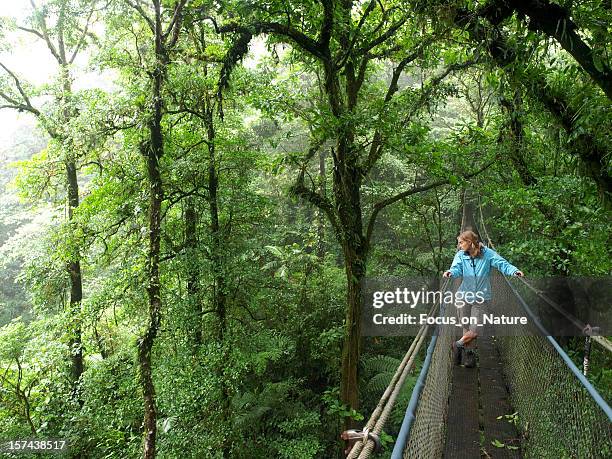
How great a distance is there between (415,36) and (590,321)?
398 cm

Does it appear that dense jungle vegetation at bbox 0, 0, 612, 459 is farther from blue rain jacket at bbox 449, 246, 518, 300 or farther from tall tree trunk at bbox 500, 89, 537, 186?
blue rain jacket at bbox 449, 246, 518, 300

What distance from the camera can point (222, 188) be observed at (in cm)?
596

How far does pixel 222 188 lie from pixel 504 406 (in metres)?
4.27

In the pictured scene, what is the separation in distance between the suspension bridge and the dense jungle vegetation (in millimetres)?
1150

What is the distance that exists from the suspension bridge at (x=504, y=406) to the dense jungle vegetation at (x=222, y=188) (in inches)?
45.3

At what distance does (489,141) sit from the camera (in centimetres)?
497

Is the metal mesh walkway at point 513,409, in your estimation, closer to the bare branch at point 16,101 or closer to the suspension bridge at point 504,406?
the suspension bridge at point 504,406

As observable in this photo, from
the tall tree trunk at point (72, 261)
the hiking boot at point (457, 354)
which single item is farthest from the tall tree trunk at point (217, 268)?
the hiking boot at point (457, 354)

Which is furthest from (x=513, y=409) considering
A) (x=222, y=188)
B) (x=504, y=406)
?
(x=222, y=188)

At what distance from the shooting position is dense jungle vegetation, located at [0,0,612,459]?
3.87 m

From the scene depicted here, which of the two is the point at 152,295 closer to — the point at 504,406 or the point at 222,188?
the point at 222,188

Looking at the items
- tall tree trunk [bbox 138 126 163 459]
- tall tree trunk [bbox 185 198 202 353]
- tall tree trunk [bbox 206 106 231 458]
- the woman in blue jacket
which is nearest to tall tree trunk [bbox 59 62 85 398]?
tall tree trunk [bbox 138 126 163 459]

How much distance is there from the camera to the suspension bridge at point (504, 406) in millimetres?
1600

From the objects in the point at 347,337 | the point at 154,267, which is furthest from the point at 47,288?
the point at 347,337
